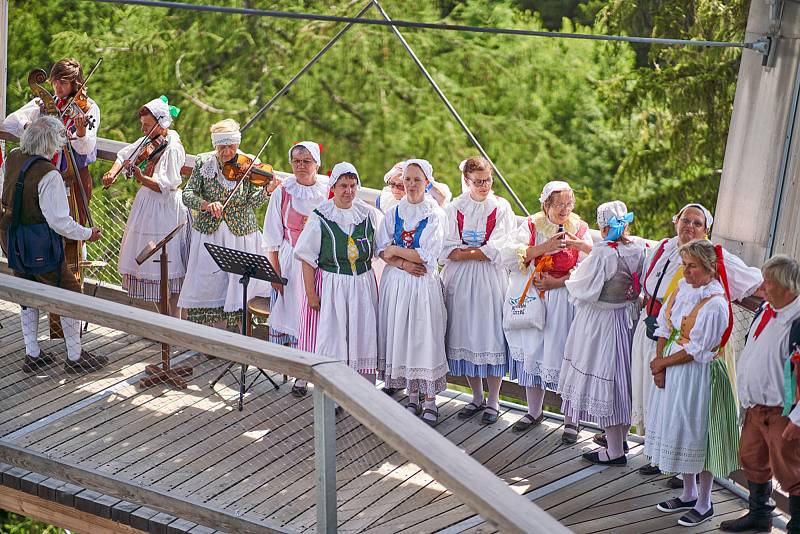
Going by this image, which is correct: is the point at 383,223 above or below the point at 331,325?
above

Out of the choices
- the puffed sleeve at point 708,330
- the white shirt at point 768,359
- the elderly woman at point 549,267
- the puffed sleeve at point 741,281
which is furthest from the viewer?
the elderly woman at point 549,267

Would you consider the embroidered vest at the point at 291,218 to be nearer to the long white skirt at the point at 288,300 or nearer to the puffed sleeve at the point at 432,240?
the long white skirt at the point at 288,300

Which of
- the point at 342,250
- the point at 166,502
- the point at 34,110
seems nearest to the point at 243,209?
the point at 342,250

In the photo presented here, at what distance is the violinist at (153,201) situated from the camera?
25.0 ft

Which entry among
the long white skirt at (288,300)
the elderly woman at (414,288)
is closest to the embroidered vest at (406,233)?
the elderly woman at (414,288)

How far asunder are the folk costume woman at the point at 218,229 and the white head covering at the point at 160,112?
324 mm

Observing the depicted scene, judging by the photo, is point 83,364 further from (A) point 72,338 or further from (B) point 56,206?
(B) point 56,206

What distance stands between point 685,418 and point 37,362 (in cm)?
350

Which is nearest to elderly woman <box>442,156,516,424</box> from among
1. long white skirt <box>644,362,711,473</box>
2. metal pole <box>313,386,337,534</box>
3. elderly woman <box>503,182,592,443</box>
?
elderly woman <box>503,182,592,443</box>

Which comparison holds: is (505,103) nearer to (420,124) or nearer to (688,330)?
(420,124)

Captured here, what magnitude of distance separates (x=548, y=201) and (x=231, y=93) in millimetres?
17710

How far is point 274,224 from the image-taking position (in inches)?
290


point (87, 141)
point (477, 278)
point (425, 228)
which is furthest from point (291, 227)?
point (87, 141)

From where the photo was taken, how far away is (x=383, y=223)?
7.00m
